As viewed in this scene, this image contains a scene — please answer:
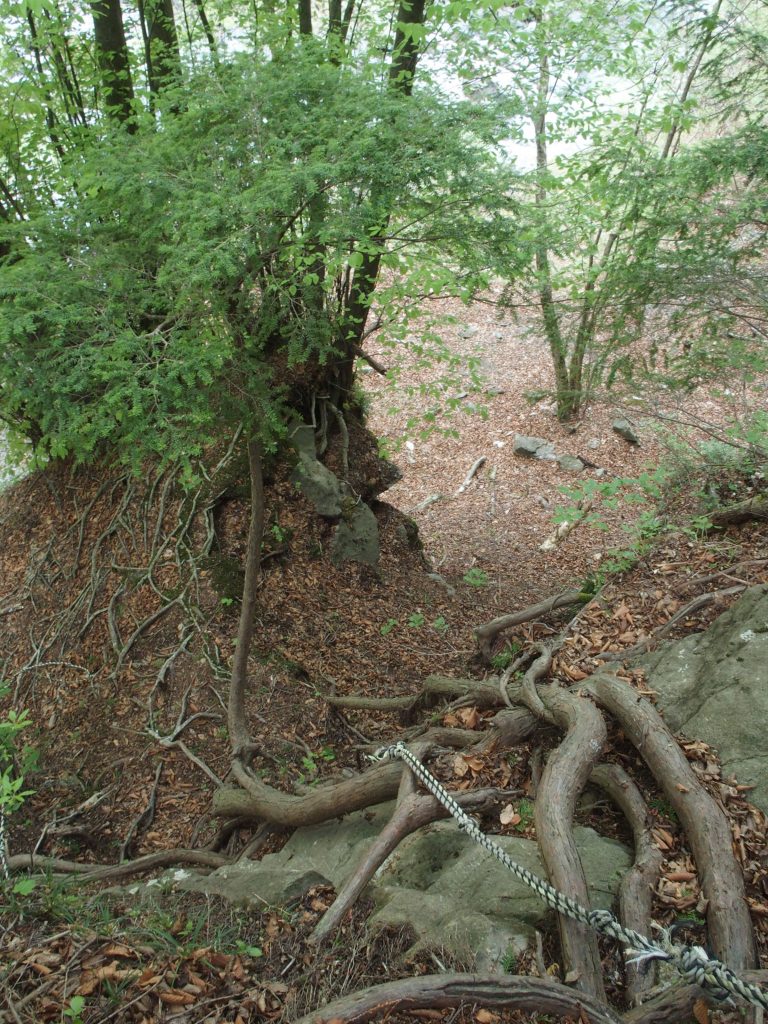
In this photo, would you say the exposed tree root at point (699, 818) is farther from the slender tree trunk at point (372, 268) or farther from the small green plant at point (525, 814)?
the slender tree trunk at point (372, 268)

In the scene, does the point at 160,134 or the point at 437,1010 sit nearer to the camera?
the point at 437,1010

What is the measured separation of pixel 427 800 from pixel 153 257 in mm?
3866

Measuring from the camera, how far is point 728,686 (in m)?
3.44

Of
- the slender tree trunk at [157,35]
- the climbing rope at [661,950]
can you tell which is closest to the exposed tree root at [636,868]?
the climbing rope at [661,950]

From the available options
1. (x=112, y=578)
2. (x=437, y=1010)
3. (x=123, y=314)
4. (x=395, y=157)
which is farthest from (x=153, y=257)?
(x=437, y=1010)

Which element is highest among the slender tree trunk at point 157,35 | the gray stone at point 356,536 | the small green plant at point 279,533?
the slender tree trunk at point 157,35

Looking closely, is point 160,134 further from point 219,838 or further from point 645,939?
point 645,939

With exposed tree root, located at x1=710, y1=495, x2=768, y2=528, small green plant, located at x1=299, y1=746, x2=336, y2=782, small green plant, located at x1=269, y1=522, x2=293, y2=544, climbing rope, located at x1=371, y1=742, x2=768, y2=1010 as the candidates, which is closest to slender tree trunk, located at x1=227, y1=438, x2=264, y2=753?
small green plant, located at x1=299, y1=746, x2=336, y2=782

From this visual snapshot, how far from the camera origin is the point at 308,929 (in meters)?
2.97

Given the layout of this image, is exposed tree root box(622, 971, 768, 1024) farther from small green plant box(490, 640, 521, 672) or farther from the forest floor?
small green plant box(490, 640, 521, 672)

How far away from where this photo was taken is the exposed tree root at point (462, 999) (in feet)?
7.37

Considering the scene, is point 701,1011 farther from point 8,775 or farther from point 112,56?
point 112,56

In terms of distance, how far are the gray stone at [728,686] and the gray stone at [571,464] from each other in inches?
395

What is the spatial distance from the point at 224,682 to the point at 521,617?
8.90 feet
